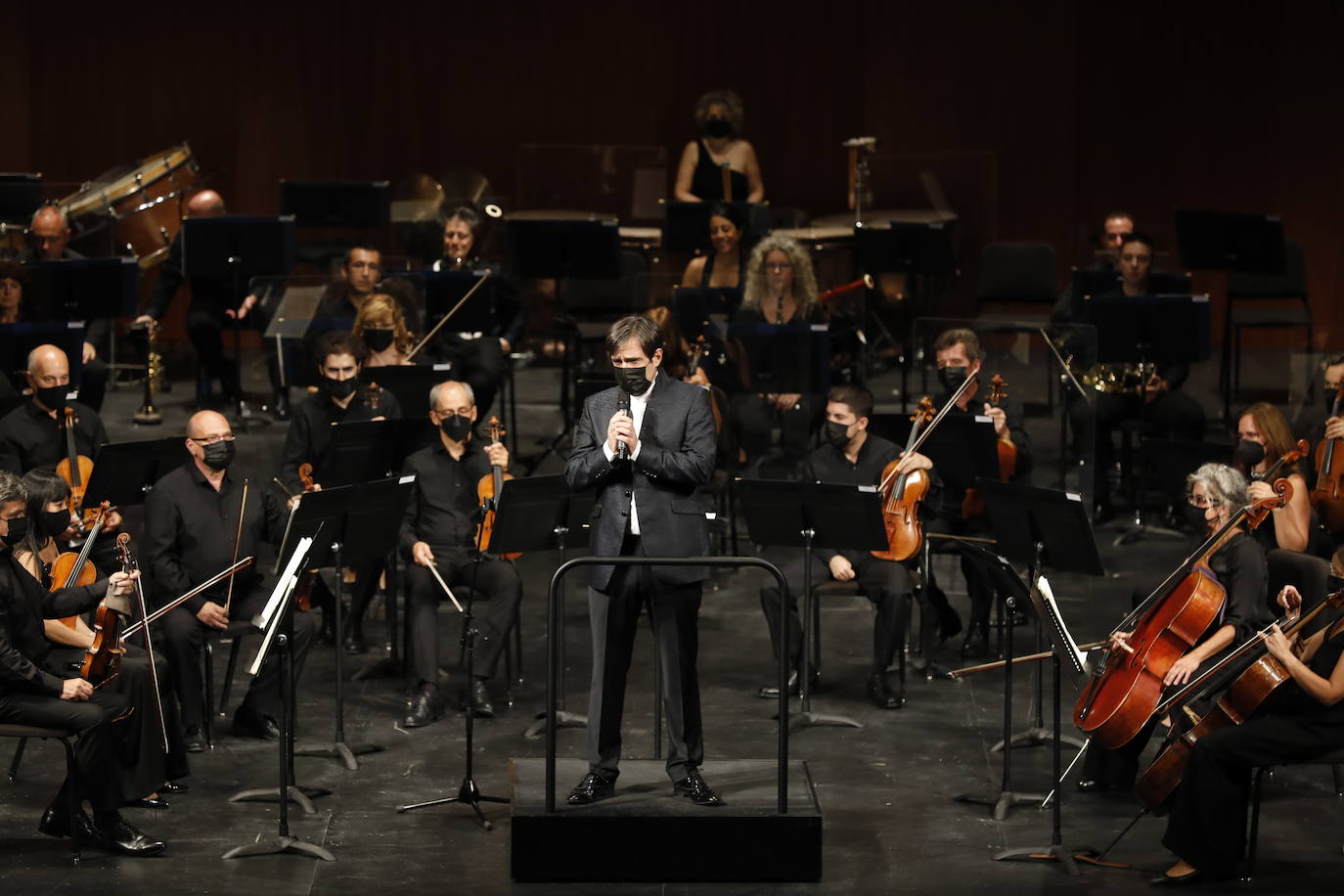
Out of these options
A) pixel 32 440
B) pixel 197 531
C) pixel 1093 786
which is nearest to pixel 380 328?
pixel 32 440

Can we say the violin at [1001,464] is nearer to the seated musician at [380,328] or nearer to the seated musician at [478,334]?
the seated musician at [380,328]

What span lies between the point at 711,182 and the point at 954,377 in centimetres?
379

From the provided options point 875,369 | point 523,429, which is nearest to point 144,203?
point 523,429

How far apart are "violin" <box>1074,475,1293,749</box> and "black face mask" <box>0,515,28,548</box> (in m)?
3.15

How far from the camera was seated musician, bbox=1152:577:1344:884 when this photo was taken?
5.43m

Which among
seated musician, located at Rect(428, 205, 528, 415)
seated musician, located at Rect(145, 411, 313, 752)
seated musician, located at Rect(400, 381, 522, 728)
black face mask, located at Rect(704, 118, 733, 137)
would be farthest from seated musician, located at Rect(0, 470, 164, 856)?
black face mask, located at Rect(704, 118, 733, 137)

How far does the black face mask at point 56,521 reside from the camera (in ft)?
20.6

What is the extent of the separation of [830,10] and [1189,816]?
8568mm

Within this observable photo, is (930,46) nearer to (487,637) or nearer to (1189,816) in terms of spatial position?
(487,637)

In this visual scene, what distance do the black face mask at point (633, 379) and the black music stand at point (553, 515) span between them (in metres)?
1.23

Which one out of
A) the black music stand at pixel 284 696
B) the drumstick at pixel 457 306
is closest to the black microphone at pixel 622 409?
the black music stand at pixel 284 696

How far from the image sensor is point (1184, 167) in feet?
42.7

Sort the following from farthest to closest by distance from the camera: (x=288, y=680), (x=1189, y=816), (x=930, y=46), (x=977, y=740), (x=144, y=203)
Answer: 1. (x=930, y=46)
2. (x=144, y=203)
3. (x=977, y=740)
4. (x=288, y=680)
5. (x=1189, y=816)

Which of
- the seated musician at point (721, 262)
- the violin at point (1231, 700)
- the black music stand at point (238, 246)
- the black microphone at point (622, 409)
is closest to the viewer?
the black microphone at point (622, 409)
